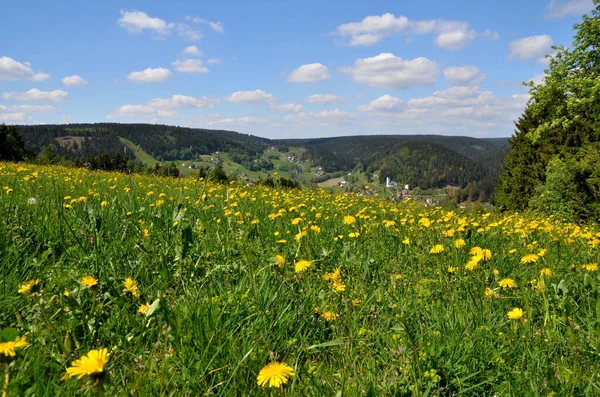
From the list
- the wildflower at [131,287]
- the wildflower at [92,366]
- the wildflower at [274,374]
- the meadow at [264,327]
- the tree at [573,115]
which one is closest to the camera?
the wildflower at [92,366]

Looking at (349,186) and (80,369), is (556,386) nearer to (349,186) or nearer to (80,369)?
(80,369)

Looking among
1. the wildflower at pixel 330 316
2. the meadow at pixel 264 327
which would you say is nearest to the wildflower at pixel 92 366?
the meadow at pixel 264 327

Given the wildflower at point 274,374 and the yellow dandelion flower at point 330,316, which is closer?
the wildflower at point 274,374

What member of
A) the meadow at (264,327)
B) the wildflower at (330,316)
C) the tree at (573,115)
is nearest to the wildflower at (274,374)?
the meadow at (264,327)

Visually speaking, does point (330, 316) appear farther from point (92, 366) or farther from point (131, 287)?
point (92, 366)

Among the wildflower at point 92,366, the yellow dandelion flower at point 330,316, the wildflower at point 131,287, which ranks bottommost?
the yellow dandelion flower at point 330,316

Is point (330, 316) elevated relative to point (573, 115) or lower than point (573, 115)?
lower

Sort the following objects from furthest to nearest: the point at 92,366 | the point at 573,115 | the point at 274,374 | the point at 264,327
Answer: the point at 573,115, the point at 264,327, the point at 274,374, the point at 92,366

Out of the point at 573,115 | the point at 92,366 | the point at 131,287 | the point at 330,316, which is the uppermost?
the point at 573,115

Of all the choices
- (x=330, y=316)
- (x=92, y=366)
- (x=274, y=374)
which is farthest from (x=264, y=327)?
(x=92, y=366)

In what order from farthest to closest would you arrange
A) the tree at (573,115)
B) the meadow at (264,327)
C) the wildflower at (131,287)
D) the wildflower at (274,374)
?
the tree at (573,115) < the wildflower at (131,287) < the meadow at (264,327) < the wildflower at (274,374)

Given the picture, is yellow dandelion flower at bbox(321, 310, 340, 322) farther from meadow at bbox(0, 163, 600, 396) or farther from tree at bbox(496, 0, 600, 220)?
tree at bbox(496, 0, 600, 220)

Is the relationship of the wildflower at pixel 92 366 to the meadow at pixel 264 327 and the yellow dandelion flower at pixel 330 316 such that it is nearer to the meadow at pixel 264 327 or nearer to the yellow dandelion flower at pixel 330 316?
the meadow at pixel 264 327

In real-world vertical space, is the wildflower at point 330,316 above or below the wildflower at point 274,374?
below
